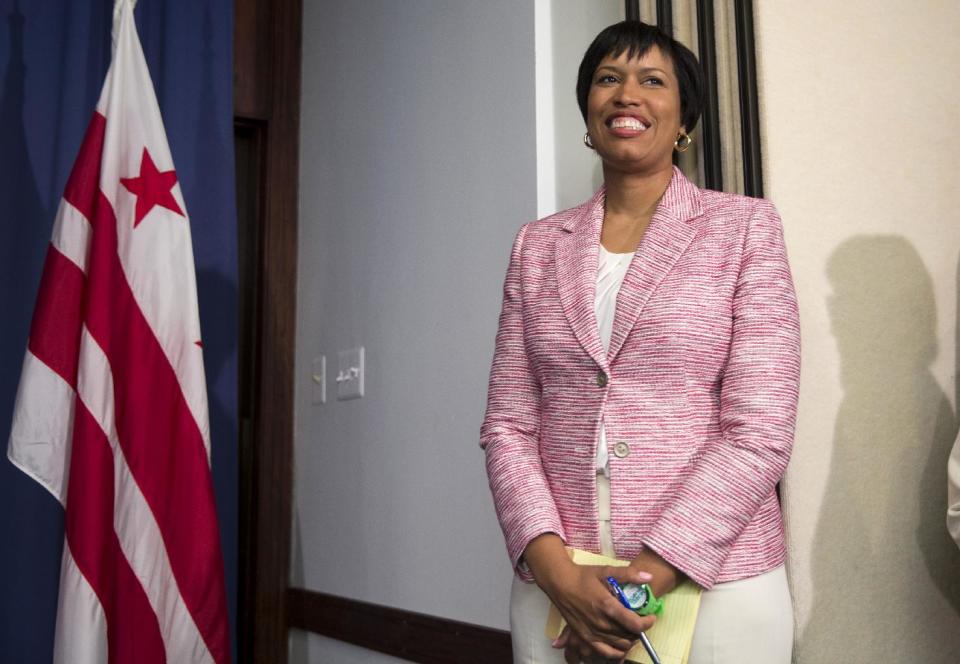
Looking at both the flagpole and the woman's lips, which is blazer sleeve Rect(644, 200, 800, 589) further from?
the flagpole

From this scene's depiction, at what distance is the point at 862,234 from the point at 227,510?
77.1 inches

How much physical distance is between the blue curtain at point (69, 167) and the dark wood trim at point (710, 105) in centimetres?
161

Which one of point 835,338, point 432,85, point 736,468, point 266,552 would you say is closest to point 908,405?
point 835,338

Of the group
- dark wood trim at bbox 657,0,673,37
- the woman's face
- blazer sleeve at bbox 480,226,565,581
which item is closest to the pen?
blazer sleeve at bbox 480,226,565,581

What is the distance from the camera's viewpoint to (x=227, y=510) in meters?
3.25

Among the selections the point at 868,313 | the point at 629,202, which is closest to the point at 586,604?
the point at 629,202

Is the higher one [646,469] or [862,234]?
[862,234]

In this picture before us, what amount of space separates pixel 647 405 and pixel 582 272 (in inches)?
9.3

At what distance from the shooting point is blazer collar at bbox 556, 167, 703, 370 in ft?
5.16

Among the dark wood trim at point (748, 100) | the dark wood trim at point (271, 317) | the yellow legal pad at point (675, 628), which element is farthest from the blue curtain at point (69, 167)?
the yellow legal pad at point (675, 628)

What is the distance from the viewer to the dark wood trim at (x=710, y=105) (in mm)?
2113

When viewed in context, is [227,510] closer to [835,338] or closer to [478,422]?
[478,422]

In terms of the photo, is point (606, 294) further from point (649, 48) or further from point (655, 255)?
point (649, 48)

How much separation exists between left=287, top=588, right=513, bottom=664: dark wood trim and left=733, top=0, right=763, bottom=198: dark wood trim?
108 centimetres
